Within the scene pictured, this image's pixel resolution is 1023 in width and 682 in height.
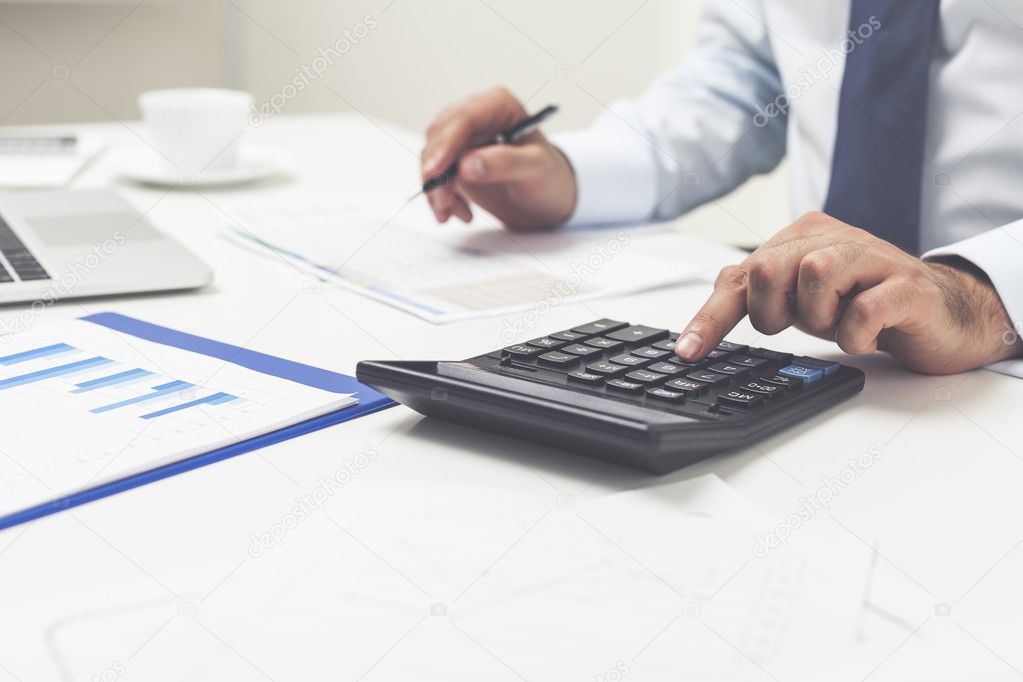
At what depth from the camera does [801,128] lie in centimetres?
107

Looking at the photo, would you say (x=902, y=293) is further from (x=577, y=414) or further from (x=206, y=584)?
(x=206, y=584)

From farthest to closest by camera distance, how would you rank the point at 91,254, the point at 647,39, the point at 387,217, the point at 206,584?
the point at 647,39
the point at 387,217
the point at 91,254
the point at 206,584

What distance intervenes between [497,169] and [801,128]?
0.34 metres

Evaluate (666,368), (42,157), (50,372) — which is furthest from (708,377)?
(42,157)

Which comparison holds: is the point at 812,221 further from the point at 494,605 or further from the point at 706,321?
the point at 494,605

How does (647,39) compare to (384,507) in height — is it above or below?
below

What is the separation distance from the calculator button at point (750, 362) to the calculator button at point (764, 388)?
0.05 feet

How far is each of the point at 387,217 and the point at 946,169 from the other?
20.3 inches

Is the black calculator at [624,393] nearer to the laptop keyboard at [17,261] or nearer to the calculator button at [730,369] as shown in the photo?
the calculator button at [730,369]

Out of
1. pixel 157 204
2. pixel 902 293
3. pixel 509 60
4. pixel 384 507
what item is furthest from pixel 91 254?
pixel 509 60

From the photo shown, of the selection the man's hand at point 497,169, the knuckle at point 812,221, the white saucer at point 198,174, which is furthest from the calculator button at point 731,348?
the white saucer at point 198,174

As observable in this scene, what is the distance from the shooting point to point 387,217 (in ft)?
3.38

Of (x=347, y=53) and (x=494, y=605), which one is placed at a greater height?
(x=494, y=605)

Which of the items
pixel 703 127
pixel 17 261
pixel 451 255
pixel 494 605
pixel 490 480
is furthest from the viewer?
pixel 703 127
